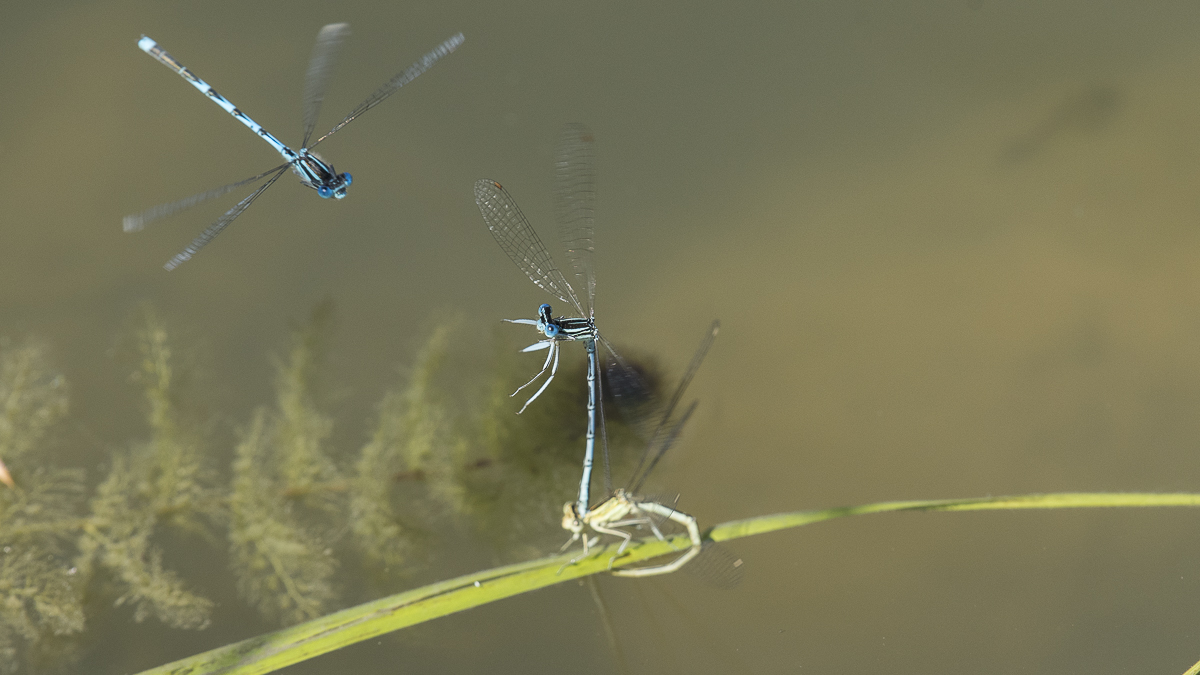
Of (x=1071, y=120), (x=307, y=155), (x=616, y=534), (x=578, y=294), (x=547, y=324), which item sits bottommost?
(x=616, y=534)

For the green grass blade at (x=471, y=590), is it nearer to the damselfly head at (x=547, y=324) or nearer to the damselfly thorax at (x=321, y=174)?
the damselfly head at (x=547, y=324)

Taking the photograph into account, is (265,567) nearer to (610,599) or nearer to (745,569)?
(610,599)

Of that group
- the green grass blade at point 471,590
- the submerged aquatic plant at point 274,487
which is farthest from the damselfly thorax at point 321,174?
the green grass blade at point 471,590

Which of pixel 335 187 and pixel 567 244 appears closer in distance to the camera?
pixel 335 187

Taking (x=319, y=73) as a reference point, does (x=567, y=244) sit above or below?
below

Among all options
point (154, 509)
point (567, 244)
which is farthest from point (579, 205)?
point (154, 509)

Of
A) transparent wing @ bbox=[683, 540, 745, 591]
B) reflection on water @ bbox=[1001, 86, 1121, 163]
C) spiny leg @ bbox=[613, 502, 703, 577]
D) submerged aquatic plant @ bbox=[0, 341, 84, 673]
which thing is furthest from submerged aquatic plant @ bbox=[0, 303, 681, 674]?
reflection on water @ bbox=[1001, 86, 1121, 163]

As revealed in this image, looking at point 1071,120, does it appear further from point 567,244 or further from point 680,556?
point 680,556

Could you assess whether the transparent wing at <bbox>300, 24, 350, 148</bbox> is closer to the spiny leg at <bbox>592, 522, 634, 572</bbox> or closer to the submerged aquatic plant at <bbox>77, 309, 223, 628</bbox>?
the submerged aquatic plant at <bbox>77, 309, 223, 628</bbox>
